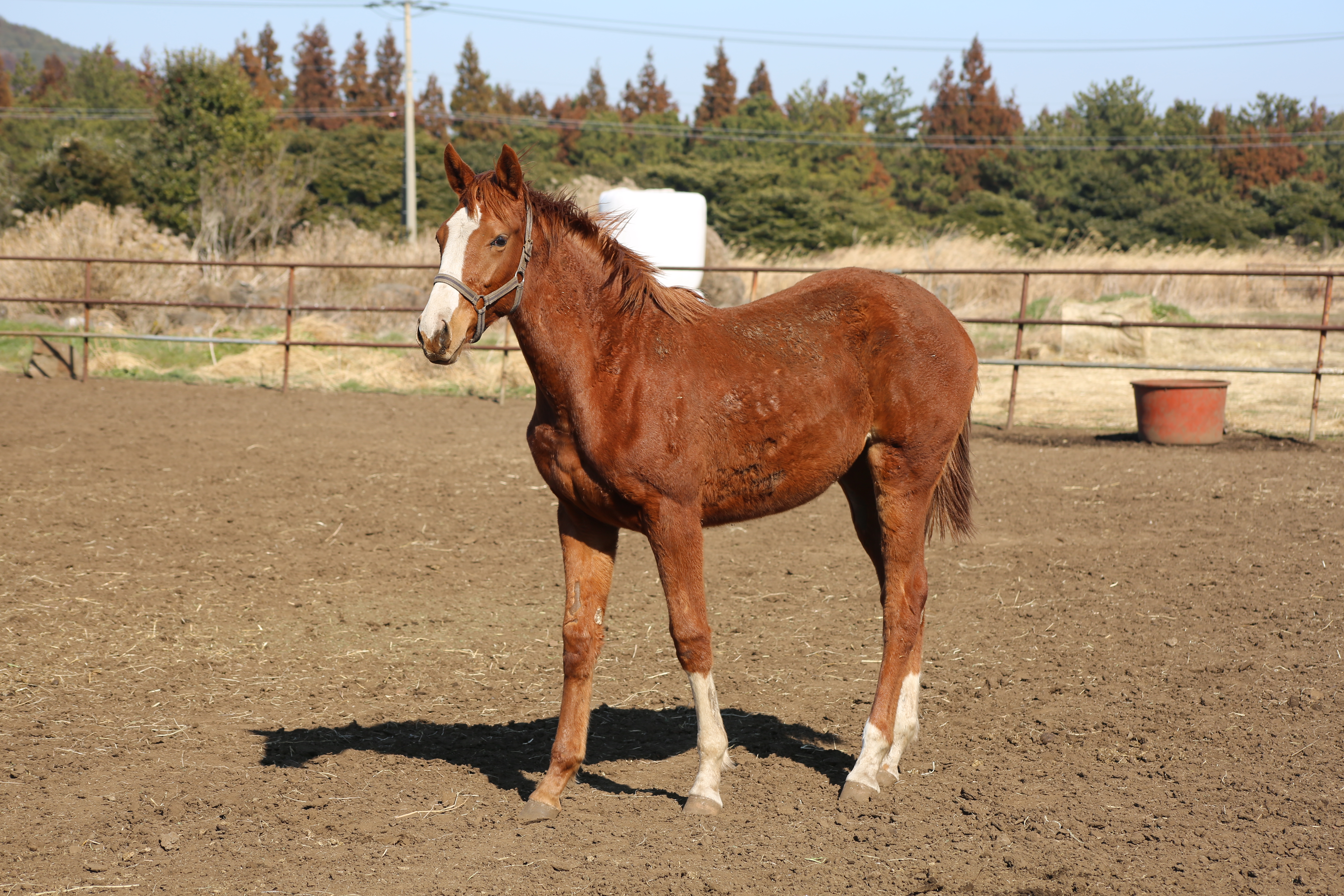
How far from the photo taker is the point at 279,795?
10.5 feet

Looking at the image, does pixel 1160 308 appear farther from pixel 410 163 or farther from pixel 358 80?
pixel 358 80

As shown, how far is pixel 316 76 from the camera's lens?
7219 centimetres

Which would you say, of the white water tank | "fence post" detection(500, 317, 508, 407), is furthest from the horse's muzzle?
the white water tank

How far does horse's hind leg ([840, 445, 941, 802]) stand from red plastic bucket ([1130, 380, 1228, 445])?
22.2ft

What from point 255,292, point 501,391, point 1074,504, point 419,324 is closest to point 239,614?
point 419,324

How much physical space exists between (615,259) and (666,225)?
509 inches

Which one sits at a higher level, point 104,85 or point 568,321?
point 104,85

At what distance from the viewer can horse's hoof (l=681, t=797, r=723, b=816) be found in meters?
3.07

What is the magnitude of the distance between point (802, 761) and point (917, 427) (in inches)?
46.8

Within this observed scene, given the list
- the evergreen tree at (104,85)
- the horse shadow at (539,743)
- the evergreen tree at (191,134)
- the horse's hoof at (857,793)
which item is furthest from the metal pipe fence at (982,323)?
the evergreen tree at (104,85)

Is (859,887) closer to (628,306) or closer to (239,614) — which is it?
(628,306)

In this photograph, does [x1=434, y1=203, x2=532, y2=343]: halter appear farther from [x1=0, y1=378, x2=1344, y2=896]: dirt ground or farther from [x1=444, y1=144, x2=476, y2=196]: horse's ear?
[x1=0, y1=378, x2=1344, y2=896]: dirt ground

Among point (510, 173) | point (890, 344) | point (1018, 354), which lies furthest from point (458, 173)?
point (1018, 354)

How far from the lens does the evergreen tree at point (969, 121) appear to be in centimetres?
4688
